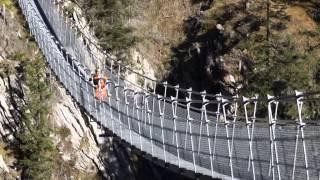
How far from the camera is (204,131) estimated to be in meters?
10.0

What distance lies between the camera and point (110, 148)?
18.7 meters

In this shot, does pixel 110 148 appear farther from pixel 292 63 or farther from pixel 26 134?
pixel 292 63

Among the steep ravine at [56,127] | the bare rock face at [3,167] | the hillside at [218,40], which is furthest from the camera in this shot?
the hillside at [218,40]

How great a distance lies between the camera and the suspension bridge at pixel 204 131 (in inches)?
304

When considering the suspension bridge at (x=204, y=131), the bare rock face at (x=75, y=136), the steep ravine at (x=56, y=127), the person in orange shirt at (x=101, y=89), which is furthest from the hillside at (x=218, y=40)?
the person in orange shirt at (x=101, y=89)

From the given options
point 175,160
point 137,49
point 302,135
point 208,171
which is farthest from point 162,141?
point 137,49

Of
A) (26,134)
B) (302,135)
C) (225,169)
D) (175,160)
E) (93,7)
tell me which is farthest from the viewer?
(93,7)

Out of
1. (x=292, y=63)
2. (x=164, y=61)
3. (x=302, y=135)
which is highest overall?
(x=302, y=135)

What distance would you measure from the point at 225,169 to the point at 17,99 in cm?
905

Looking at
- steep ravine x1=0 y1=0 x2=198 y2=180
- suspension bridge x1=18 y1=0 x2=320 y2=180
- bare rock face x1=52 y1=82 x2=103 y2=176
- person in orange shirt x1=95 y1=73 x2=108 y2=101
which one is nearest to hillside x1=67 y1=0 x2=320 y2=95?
suspension bridge x1=18 y1=0 x2=320 y2=180

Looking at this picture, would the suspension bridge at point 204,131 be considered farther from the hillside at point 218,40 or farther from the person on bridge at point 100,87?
the hillside at point 218,40

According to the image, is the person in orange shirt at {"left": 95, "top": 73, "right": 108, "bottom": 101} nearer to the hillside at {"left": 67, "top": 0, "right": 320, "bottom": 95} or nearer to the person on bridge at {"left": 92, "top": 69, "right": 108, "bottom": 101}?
the person on bridge at {"left": 92, "top": 69, "right": 108, "bottom": 101}

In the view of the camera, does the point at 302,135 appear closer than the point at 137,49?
Yes

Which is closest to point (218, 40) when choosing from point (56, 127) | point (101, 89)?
point (56, 127)
